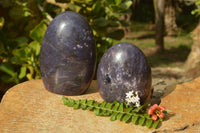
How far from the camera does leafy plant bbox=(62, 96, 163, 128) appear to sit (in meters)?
1.76

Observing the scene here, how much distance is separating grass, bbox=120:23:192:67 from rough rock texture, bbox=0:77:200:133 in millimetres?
4473

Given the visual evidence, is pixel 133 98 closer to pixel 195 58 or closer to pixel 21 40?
pixel 21 40

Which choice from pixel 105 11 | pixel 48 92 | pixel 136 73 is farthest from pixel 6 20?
pixel 136 73

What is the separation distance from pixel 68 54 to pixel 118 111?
0.60 meters

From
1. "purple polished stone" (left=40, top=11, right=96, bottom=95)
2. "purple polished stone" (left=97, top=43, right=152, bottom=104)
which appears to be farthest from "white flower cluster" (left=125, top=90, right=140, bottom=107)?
"purple polished stone" (left=40, top=11, right=96, bottom=95)

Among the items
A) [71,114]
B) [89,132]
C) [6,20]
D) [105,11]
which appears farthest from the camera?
[6,20]

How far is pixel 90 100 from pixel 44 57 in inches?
20.9

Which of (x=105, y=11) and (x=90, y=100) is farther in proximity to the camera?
(x=105, y=11)

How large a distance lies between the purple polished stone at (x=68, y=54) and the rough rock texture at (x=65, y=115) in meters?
0.14

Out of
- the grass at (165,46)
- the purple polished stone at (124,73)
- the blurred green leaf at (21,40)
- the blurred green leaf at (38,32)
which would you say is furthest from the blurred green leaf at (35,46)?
the grass at (165,46)

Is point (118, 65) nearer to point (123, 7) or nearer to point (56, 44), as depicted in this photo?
point (56, 44)

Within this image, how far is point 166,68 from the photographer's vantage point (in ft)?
20.5

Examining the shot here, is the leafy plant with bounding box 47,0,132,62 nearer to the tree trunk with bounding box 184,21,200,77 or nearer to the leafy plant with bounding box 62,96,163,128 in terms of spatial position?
the leafy plant with bounding box 62,96,163,128

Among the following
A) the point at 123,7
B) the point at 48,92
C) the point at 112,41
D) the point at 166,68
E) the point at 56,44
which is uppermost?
the point at 123,7
